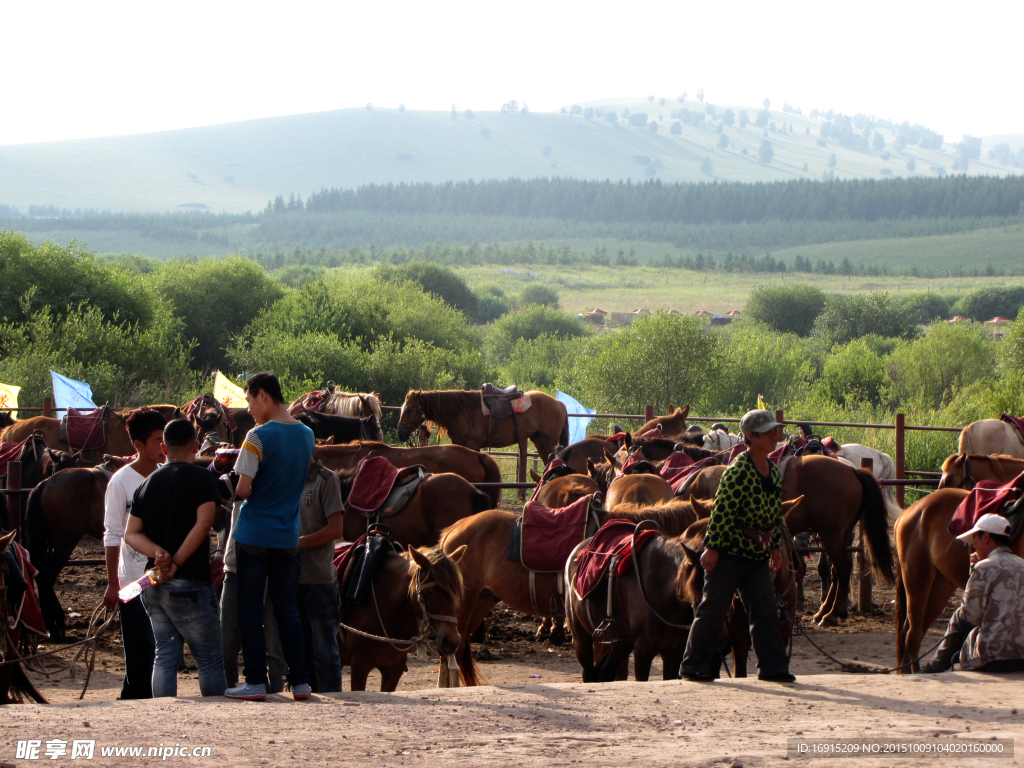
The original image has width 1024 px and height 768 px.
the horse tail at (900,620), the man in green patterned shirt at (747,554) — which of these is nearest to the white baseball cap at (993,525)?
the man in green patterned shirt at (747,554)

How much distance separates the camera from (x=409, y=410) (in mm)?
13453

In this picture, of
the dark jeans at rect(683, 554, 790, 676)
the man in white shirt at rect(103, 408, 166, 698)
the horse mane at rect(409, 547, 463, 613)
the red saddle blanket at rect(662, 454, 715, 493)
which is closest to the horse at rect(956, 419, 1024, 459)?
the red saddle blanket at rect(662, 454, 715, 493)

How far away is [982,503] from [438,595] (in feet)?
11.4

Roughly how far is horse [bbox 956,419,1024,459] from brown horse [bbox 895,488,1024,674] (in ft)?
13.8

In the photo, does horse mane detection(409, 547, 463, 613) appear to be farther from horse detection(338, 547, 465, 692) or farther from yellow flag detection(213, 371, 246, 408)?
yellow flag detection(213, 371, 246, 408)

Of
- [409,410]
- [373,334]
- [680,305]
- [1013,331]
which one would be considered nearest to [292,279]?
[680,305]

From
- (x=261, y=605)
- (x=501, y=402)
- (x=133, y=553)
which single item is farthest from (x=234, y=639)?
(x=501, y=402)

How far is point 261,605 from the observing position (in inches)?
179

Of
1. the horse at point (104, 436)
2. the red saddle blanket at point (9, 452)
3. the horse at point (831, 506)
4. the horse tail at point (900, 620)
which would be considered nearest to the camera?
the horse tail at point (900, 620)

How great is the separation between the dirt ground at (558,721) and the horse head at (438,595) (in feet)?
1.96

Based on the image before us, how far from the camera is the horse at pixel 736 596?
4.99 meters

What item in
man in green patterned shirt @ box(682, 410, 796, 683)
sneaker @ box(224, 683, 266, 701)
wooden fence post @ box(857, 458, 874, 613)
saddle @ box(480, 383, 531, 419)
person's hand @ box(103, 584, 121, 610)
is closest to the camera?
sneaker @ box(224, 683, 266, 701)

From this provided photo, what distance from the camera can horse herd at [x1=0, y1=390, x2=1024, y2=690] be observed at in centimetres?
537

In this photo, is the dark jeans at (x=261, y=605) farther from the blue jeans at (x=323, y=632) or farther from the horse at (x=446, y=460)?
the horse at (x=446, y=460)
